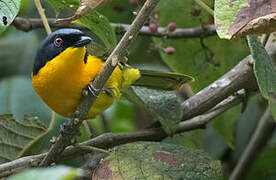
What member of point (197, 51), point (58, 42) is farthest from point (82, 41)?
point (197, 51)

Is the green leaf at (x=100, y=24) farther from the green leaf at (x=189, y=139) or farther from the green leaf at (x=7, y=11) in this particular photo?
the green leaf at (x=189, y=139)

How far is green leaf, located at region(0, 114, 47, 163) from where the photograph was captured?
2.34 m

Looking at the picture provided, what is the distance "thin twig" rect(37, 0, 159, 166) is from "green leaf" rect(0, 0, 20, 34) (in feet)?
1.43

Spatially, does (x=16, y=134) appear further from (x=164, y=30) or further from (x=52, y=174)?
(x=52, y=174)

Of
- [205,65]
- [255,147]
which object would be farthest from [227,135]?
[205,65]

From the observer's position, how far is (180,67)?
Result: 2.87m

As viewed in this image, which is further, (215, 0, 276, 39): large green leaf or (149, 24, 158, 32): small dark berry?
(149, 24, 158, 32): small dark berry

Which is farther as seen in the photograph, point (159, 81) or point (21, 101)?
point (21, 101)

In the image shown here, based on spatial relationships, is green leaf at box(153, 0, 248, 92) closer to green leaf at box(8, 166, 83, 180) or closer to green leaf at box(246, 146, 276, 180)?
green leaf at box(246, 146, 276, 180)

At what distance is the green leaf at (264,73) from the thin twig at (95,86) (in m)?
0.43

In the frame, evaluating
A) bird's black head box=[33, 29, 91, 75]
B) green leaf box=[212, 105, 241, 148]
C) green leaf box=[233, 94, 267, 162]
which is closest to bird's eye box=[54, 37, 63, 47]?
bird's black head box=[33, 29, 91, 75]

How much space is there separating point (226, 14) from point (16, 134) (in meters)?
1.53

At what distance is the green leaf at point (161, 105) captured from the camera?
2.31 metres

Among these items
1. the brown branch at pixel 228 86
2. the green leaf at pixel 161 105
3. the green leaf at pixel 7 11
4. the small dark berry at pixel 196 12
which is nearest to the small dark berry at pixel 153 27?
the small dark berry at pixel 196 12
